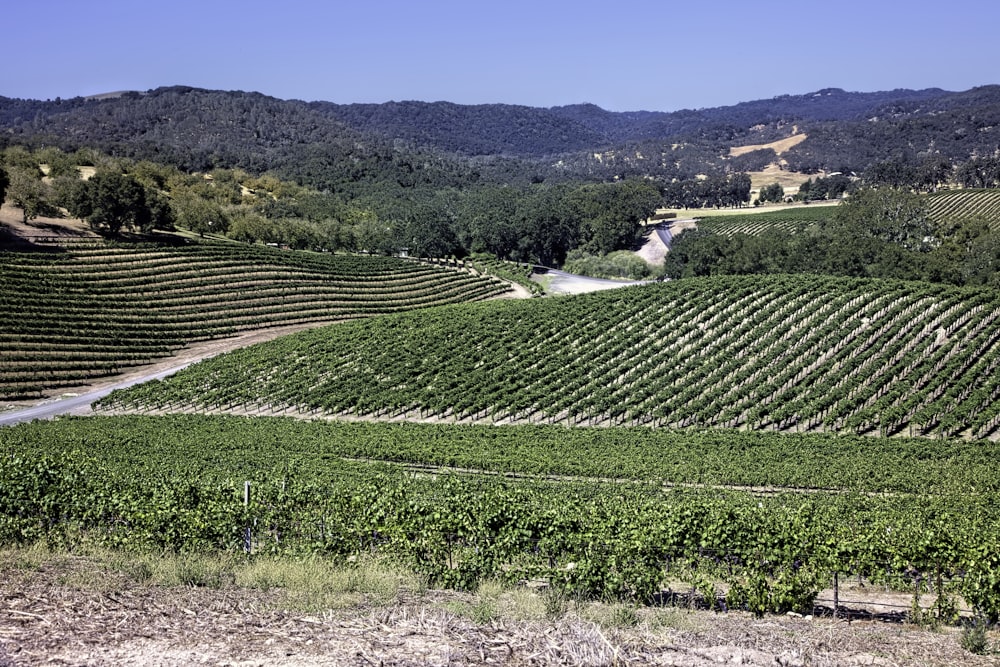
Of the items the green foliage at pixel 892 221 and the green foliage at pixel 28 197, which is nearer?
the green foliage at pixel 28 197

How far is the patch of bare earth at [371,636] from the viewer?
37.9ft

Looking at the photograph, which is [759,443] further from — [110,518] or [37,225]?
[37,225]

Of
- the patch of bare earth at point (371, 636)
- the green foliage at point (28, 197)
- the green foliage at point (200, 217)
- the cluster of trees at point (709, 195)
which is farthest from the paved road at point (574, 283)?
the cluster of trees at point (709, 195)

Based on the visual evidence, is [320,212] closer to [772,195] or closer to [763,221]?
[763,221]

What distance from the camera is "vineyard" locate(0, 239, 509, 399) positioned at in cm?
5822

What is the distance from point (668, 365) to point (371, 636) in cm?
4039

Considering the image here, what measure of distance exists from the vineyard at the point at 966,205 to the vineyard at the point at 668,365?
76605 mm

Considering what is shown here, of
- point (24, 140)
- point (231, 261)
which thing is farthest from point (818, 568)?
point (24, 140)

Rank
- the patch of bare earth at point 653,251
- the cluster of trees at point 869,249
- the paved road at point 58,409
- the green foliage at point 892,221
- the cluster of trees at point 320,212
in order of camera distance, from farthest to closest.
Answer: the patch of bare earth at point 653,251 < the green foliage at point 892,221 < the cluster of trees at point 320,212 < the cluster of trees at point 869,249 < the paved road at point 58,409

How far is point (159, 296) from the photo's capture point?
72.0 m

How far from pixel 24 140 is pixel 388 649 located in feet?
607

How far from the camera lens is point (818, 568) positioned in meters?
16.1

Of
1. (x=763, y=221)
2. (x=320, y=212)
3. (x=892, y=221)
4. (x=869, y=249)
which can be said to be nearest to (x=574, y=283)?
(x=869, y=249)

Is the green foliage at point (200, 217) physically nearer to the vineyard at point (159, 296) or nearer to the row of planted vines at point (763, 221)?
the vineyard at point (159, 296)
